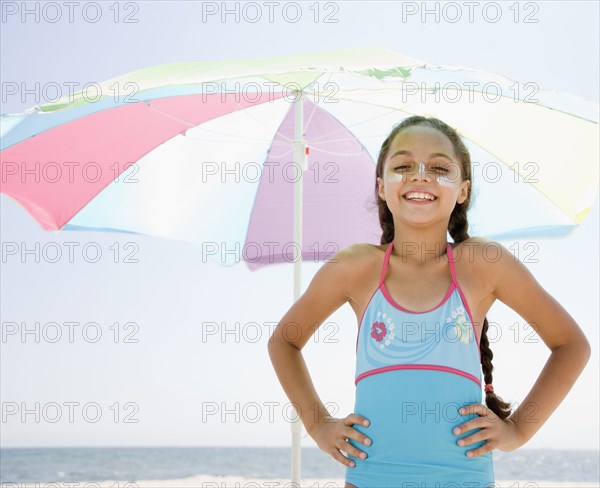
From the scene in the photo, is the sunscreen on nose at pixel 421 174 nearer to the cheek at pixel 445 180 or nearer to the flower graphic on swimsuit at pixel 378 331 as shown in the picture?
the cheek at pixel 445 180

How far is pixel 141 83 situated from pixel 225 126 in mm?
1772

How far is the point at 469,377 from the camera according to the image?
7.27ft

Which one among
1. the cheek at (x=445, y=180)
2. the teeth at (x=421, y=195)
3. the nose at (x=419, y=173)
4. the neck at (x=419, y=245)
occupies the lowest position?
the neck at (x=419, y=245)

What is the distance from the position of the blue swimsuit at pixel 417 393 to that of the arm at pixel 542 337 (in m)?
0.15

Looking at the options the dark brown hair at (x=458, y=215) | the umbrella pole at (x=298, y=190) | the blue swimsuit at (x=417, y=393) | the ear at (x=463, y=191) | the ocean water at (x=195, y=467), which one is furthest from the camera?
the ocean water at (x=195, y=467)

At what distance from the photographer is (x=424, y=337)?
86.8 inches

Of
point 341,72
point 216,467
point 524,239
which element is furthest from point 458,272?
point 216,467

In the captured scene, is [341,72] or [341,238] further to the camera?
[341,238]

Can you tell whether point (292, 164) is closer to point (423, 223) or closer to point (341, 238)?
point (341, 238)

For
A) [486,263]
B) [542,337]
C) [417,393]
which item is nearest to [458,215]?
[486,263]

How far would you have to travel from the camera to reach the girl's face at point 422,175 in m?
2.45

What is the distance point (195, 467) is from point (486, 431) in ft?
118

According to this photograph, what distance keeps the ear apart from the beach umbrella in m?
0.30

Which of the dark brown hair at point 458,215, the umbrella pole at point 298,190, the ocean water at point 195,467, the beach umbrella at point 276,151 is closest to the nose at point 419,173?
the dark brown hair at point 458,215
